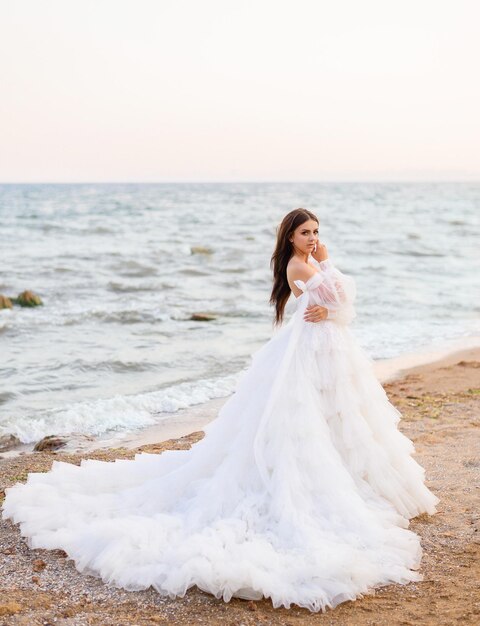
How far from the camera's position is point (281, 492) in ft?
16.5

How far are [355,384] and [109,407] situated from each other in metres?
5.16

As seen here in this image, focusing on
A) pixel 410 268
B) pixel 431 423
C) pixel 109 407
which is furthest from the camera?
pixel 410 268

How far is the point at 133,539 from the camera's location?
4.79 m

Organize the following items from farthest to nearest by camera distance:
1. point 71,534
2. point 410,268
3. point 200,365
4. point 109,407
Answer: point 410,268
point 200,365
point 109,407
point 71,534

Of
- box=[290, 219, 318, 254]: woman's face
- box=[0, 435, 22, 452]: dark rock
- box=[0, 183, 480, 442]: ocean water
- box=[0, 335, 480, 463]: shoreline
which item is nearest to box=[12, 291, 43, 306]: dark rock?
box=[0, 183, 480, 442]: ocean water

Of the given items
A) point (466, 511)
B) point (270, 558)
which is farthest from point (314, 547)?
point (466, 511)

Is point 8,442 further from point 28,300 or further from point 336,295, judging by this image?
point 28,300

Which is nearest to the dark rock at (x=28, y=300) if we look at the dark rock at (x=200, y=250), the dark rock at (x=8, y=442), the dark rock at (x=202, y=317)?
the dark rock at (x=202, y=317)

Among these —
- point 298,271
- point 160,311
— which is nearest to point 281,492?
point 298,271

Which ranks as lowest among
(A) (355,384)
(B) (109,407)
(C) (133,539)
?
(B) (109,407)

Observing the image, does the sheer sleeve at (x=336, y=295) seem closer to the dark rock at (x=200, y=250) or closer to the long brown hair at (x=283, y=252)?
the long brown hair at (x=283, y=252)

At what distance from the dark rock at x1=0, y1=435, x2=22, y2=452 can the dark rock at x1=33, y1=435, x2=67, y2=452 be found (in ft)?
1.01

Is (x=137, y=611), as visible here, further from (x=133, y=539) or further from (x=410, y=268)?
(x=410, y=268)

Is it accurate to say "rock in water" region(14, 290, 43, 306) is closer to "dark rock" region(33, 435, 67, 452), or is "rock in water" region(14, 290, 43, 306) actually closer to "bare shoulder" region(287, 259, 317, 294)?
"dark rock" region(33, 435, 67, 452)
